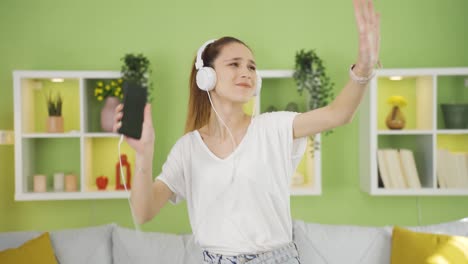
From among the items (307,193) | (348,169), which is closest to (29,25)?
(307,193)

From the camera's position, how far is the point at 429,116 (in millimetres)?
3229

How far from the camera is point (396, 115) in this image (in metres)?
3.27

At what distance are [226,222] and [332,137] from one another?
222 cm

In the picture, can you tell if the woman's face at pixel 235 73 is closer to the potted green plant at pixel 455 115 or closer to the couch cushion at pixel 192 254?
the couch cushion at pixel 192 254

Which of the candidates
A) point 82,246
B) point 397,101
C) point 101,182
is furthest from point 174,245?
point 397,101

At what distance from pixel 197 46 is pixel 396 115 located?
4.51 ft

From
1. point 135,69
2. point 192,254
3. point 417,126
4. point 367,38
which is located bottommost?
point 192,254

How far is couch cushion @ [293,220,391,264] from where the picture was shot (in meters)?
2.81

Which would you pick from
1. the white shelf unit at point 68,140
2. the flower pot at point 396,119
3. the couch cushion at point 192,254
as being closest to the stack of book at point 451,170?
the flower pot at point 396,119

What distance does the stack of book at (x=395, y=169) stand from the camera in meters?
3.20

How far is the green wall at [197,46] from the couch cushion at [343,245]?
23.2 inches

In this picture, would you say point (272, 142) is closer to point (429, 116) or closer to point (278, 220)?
point (278, 220)

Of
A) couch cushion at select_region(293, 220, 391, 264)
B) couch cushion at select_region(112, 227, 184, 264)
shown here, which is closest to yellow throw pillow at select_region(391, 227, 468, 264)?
couch cushion at select_region(293, 220, 391, 264)

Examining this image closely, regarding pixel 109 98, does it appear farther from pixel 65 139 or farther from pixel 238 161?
pixel 238 161
